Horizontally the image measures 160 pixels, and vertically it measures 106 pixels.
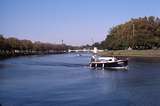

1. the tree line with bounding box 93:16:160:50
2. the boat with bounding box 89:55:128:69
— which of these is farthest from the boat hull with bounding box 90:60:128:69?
the tree line with bounding box 93:16:160:50

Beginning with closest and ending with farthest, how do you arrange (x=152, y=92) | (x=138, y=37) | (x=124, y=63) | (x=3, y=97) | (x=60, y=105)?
(x=60, y=105), (x=3, y=97), (x=152, y=92), (x=124, y=63), (x=138, y=37)

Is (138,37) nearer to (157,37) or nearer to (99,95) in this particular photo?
(157,37)

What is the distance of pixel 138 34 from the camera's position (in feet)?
488

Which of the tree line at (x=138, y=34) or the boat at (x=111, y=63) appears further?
the tree line at (x=138, y=34)

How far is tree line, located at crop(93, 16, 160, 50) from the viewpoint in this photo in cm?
14888

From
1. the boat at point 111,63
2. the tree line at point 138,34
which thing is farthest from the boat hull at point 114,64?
the tree line at point 138,34

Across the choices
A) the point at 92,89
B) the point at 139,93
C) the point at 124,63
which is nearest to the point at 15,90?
the point at 92,89

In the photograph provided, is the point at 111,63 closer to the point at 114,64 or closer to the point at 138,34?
the point at 114,64

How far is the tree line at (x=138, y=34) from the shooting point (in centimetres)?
14888

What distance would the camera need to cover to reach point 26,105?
105ft

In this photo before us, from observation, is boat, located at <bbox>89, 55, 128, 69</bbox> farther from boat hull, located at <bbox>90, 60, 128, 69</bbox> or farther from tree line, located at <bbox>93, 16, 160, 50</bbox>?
tree line, located at <bbox>93, 16, 160, 50</bbox>

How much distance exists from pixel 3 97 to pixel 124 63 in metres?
46.9

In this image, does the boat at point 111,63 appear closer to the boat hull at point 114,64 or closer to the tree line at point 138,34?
the boat hull at point 114,64

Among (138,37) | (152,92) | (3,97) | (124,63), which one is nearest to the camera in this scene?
(3,97)
